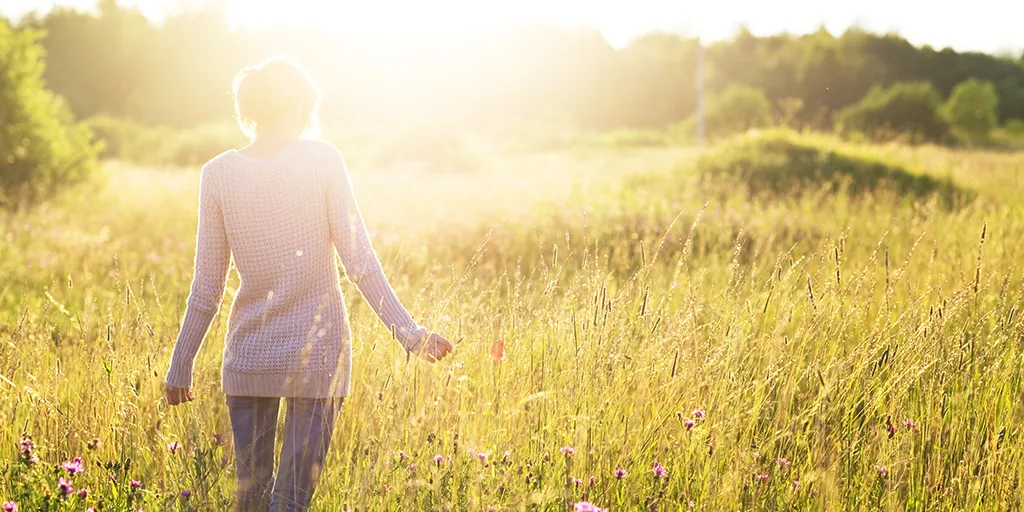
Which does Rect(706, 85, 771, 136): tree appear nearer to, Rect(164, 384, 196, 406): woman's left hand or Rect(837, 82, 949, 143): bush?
Rect(837, 82, 949, 143): bush

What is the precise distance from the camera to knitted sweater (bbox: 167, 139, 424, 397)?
92.1 inches

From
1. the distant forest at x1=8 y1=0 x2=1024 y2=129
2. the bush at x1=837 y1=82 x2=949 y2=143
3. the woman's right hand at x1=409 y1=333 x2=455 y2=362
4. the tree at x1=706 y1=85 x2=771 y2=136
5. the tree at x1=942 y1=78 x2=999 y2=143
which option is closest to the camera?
the woman's right hand at x1=409 y1=333 x2=455 y2=362

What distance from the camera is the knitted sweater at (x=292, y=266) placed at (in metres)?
2.34

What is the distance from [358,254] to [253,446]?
0.66m

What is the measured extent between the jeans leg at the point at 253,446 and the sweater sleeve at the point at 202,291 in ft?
0.59

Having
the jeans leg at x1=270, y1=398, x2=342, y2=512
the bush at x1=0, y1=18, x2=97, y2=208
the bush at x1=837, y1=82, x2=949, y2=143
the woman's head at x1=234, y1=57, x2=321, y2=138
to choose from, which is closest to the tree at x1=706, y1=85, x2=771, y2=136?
the bush at x1=837, y1=82, x2=949, y2=143

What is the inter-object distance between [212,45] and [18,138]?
4461 centimetres

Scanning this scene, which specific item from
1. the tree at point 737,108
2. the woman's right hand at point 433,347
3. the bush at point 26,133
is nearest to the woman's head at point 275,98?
the woman's right hand at point 433,347

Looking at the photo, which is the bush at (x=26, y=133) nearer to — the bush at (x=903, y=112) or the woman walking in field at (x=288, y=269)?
the woman walking in field at (x=288, y=269)

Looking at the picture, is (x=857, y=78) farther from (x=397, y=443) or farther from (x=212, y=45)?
(x=397, y=443)

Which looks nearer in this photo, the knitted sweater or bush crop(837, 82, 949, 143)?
the knitted sweater

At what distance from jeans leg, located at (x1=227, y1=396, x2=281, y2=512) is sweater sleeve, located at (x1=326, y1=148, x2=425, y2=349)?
472 millimetres

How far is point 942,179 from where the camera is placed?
45.2 ft

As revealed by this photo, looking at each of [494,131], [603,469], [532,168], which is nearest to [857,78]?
[494,131]
